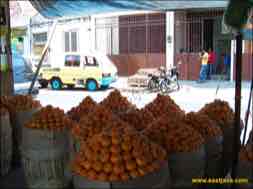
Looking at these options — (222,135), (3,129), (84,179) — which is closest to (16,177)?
(3,129)

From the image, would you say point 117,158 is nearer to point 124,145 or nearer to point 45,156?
point 124,145

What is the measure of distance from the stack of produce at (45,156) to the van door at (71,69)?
11183 millimetres

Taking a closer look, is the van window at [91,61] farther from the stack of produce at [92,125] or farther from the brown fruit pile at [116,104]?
the stack of produce at [92,125]

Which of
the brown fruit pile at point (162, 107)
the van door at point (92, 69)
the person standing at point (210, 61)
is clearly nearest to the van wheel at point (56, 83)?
the van door at point (92, 69)

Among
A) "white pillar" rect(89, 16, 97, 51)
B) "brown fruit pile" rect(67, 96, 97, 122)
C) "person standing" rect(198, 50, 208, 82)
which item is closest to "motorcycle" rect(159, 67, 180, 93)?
"person standing" rect(198, 50, 208, 82)

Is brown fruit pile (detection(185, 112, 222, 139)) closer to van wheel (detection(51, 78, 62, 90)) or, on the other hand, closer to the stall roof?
the stall roof

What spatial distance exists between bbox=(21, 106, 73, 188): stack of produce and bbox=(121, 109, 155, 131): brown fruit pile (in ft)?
1.65

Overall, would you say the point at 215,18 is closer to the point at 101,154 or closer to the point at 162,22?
the point at 162,22

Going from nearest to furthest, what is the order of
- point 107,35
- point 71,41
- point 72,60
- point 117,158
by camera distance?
point 117,158, point 72,60, point 107,35, point 71,41

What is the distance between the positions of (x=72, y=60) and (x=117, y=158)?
12460 millimetres

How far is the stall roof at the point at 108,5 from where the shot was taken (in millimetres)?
3910

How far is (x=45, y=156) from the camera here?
2.77 meters

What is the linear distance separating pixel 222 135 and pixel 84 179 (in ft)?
4.37

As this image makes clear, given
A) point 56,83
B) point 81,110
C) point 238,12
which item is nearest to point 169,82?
point 56,83
